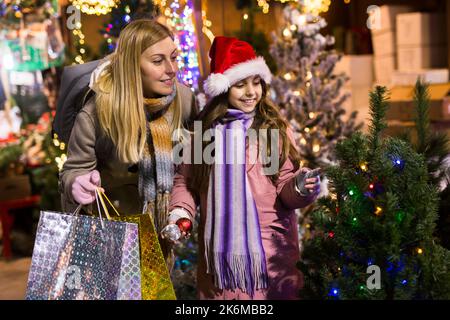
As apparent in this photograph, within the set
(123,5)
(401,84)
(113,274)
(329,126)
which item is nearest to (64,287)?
(113,274)

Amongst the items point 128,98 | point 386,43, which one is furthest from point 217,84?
point 386,43

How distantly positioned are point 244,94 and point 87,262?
32.1 inches

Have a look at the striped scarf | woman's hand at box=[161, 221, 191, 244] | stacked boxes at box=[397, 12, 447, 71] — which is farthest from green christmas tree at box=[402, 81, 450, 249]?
stacked boxes at box=[397, 12, 447, 71]

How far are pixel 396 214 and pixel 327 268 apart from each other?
228 millimetres

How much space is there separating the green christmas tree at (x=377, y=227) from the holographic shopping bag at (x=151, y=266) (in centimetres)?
37

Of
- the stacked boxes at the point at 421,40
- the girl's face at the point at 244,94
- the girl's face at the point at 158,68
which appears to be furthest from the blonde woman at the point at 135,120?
the stacked boxes at the point at 421,40

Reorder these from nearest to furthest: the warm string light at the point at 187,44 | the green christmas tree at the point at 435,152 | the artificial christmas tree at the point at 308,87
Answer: the green christmas tree at the point at 435,152, the warm string light at the point at 187,44, the artificial christmas tree at the point at 308,87

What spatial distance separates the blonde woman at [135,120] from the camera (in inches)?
81.4

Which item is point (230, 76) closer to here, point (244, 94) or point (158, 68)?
point (244, 94)

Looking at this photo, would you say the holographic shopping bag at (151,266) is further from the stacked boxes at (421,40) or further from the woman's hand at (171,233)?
the stacked boxes at (421,40)

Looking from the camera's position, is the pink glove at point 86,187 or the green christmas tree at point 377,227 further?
the pink glove at point 86,187

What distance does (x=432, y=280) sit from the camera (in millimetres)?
1493

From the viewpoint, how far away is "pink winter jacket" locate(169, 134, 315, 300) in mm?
2096

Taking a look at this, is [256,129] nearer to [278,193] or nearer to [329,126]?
[278,193]
